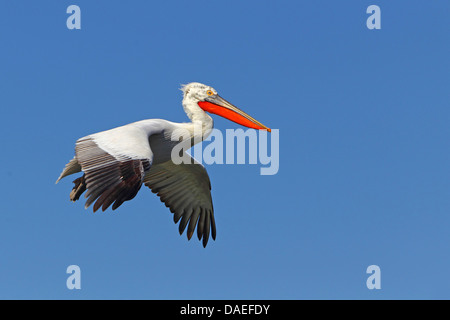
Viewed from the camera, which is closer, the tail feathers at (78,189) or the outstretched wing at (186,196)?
the tail feathers at (78,189)

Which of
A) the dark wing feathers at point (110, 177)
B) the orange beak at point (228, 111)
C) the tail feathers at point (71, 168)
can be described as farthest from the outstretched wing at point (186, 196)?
the dark wing feathers at point (110, 177)

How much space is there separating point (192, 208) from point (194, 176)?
0.72m

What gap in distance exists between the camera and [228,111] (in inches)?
532

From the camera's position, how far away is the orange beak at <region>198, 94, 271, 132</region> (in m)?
13.3

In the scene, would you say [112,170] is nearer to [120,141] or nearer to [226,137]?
[120,141]

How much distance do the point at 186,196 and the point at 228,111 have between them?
7.13 ft

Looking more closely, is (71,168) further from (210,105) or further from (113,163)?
(210,105)

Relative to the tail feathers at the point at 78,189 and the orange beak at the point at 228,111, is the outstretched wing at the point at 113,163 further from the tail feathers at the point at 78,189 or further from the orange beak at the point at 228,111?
the orange beak at the point at 228,111

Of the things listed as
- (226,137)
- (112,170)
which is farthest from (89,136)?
(226,137)

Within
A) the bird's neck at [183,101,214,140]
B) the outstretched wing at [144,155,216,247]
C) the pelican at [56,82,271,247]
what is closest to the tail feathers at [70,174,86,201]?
the pelican at [56,82,271,247]

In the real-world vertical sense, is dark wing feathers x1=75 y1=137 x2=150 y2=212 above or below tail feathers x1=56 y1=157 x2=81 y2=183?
below

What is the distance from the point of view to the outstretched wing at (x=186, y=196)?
14.2 metres

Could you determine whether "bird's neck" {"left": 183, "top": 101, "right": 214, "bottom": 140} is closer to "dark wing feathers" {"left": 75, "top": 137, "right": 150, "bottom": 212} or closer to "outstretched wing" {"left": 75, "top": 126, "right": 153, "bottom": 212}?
"outstretched wing" {"left": 75, "top": 126, "right": 153, "bottom": 212}

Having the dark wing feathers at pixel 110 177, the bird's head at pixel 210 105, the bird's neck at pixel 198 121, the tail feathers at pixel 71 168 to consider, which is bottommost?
the dark wing feathers at pixel 110 177
